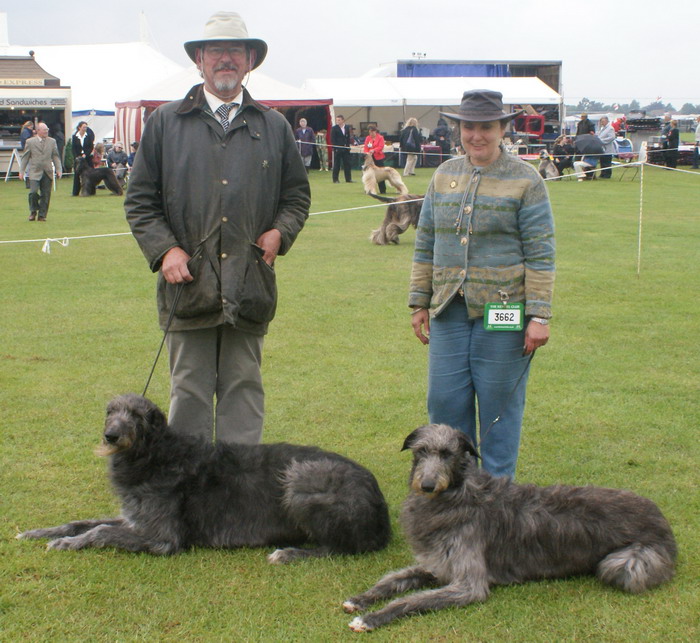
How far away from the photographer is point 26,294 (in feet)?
35.2

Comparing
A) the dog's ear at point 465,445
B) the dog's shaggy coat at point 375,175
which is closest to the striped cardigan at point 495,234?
the dog's ear at point 465,445

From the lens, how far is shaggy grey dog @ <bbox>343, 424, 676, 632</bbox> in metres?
3.74

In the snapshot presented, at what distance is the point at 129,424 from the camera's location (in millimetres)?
4070

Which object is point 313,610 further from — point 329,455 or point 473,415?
point 473,415

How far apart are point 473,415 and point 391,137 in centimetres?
3410

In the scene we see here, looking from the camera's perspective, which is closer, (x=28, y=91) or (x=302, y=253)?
(x=302, y=253)

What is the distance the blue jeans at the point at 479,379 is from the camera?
14.1 feet

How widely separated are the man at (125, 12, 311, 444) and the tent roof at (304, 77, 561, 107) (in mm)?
31267

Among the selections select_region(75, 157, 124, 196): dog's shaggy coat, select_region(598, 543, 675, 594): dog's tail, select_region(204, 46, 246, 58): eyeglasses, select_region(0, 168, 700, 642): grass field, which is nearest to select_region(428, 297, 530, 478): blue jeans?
select_region(0, 168, 700, 642): grass field

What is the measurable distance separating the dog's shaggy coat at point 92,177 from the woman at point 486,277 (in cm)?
2180

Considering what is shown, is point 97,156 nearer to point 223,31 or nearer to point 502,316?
point 223,31

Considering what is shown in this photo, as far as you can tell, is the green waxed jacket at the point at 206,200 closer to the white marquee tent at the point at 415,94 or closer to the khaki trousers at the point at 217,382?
the khaki trousers at the point at 217,382

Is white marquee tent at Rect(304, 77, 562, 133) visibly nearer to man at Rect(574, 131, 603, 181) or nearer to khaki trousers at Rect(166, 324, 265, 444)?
man at Rect(574, 131, 603, 181)

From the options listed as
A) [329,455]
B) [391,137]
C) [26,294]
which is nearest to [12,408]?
[329,455]
